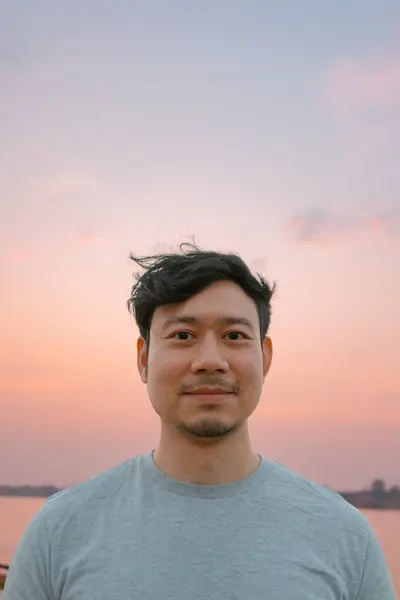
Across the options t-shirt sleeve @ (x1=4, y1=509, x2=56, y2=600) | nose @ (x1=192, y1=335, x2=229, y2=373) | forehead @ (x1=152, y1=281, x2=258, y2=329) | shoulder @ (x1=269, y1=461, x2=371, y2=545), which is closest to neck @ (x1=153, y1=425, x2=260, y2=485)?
shoulder @ (x1=269, y1=461, x2=371, y2=545)

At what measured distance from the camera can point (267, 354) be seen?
4449 mm

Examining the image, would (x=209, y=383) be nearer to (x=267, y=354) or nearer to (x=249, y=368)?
(x=249, y=368)

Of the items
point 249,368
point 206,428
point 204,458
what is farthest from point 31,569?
point 249,368

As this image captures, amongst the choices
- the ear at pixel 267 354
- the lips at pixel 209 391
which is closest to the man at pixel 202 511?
the lips at pixel 209 391

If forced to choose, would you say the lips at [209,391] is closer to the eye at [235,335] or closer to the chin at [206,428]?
the chin at [206,428]

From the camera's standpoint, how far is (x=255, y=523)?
3.86 meters

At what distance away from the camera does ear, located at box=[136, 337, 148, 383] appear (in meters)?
4.30

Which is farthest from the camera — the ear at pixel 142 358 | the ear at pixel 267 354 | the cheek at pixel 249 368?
the ear at pixel 267 354

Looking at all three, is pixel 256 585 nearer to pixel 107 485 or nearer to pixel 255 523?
pixel 255 523

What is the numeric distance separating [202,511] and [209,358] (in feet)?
2.61

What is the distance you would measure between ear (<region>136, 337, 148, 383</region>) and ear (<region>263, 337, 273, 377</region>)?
71 cm

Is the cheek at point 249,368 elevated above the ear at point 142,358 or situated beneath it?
situated beneath

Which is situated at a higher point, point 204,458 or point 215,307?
point 215,307

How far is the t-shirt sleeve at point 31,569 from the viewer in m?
3.78
